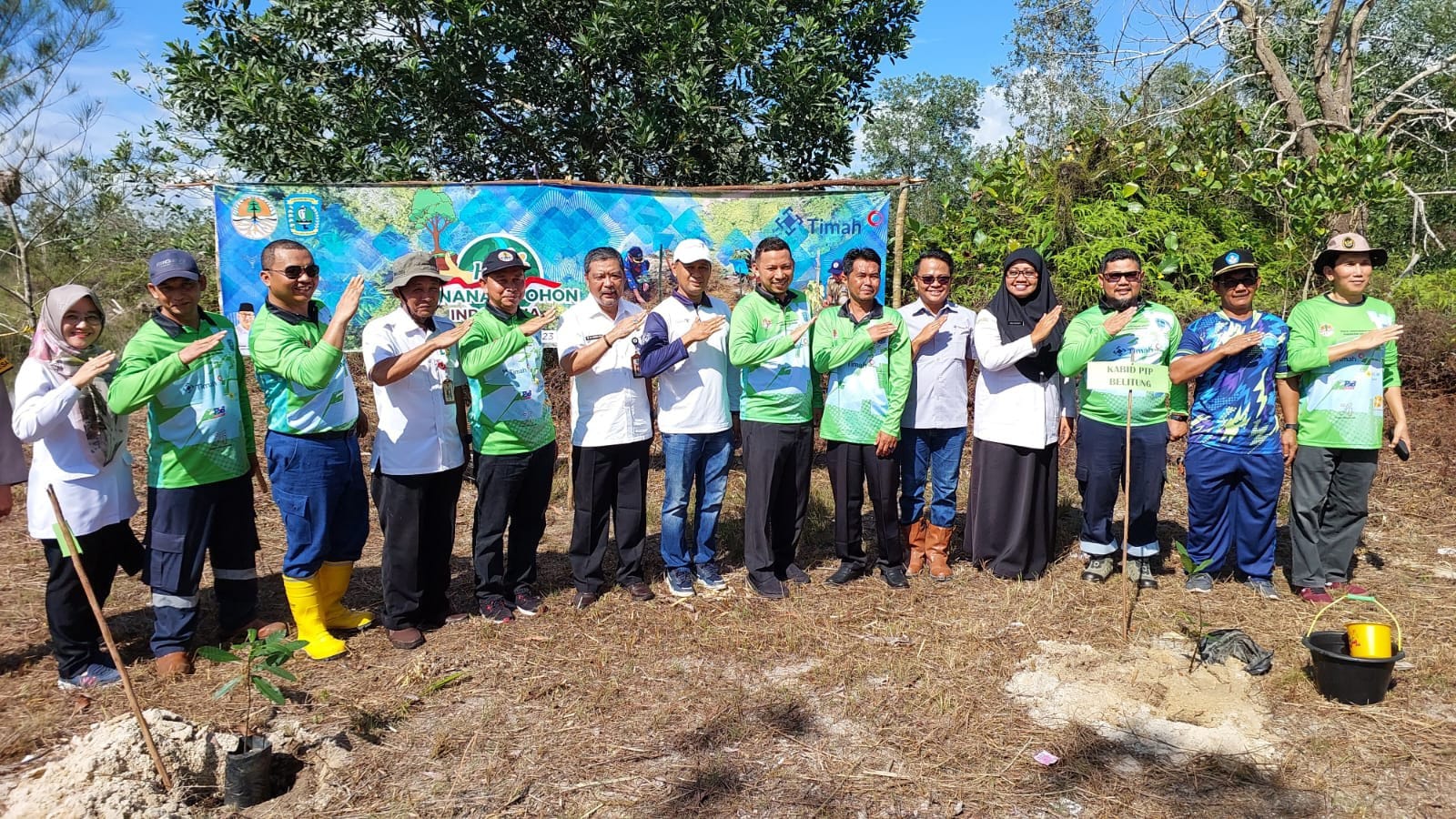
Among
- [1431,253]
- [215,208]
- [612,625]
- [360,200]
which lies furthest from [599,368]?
[1431,253]

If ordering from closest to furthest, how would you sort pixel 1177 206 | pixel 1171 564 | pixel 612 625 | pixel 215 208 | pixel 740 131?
1. pixel 612 625
2. pixel 1171 564
3. pixel 215 208
4. pixel 740 131
5. pixel 1177 206

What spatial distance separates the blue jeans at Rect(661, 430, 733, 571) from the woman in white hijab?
2400 mm

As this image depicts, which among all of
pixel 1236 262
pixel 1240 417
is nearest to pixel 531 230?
pixel 1236 262

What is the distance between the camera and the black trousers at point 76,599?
368cm

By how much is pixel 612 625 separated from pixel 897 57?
5.67 meters

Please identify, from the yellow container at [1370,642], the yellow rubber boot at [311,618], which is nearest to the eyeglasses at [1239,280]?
the yellow container at [1370,642]

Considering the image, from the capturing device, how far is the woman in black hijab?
15.5ft

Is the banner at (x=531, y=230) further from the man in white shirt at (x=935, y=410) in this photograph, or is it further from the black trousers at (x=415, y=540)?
the black trousers at (x=415, y=540)

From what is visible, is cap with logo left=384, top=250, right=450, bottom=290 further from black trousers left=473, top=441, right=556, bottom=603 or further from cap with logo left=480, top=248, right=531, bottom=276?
black trousers left=473, top=441, right=556, bottom=603

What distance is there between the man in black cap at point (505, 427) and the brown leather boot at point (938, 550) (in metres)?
2.15

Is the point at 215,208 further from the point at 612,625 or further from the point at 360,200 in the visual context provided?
the point at 612,625

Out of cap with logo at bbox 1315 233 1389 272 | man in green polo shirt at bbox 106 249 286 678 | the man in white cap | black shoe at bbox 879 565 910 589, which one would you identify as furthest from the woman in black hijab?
man in green polo shirt at bbox 106 249 286 678

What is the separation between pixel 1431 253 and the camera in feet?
45.5

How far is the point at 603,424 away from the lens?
174 inches
